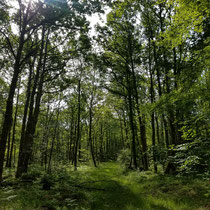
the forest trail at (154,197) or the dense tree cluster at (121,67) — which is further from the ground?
the dense tree cluster at (121,67)

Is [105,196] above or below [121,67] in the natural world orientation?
below

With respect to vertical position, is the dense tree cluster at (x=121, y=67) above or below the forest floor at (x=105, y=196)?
above

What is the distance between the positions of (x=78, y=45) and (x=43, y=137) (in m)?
7.97

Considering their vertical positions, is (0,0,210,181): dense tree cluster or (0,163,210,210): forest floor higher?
(0,0,210,181): dense tree cluster

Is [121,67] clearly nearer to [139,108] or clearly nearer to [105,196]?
[139,108]

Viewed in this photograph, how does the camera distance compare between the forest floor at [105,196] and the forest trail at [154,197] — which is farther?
the forest trail at [154,197]

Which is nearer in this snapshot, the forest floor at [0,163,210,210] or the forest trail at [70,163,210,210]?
the forest floor at [0,163,210,210]

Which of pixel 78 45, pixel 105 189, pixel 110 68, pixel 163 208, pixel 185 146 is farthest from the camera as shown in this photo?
pixel 110 68

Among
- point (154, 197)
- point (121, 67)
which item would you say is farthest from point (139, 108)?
point (121, 67)

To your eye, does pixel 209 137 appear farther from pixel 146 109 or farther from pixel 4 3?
pixel 4 3

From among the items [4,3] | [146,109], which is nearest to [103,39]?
[4,3]

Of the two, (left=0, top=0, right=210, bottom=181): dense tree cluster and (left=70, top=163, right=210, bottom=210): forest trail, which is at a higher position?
(left=0, top=0, right=210, bottom=181): dense tree cluster

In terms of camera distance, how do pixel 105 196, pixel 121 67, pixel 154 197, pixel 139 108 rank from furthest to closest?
pixel 121 67 < pixel 139 108 < pixel 105 196 < pixel 154 197

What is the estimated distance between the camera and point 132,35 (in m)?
14.7
